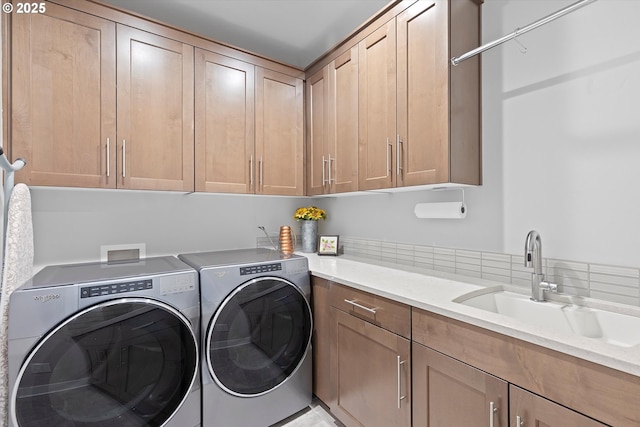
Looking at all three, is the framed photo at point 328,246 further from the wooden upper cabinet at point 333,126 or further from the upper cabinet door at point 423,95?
the upper cabinet door at point 423,95

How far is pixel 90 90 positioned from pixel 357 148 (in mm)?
1536

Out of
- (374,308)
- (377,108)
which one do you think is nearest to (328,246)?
(374,308)

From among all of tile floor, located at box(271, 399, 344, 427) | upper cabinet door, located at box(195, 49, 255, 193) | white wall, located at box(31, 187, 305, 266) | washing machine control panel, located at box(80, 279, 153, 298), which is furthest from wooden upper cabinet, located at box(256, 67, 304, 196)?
tile floor, located at box(271, 399, 344, 427)

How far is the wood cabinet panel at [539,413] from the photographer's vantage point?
846mm

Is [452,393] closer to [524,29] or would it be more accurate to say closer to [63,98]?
[524,29]

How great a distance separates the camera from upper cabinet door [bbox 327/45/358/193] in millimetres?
1999

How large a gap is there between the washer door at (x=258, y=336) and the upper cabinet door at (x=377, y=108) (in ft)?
2.81

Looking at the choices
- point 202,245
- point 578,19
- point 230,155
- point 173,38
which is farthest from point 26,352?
point 578,19

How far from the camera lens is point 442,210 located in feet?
5.64

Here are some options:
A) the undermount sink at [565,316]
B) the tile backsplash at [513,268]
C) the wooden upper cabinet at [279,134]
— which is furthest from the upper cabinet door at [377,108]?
the undermount sink at [565,316]

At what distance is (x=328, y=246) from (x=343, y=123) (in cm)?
97

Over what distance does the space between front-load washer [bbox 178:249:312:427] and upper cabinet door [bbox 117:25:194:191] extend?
0.58 m

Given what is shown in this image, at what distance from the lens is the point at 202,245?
2322 mm

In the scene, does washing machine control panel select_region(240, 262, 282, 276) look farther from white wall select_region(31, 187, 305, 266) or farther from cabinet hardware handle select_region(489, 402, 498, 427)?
cabinet hardware handle select_region(489, 402, 498, 427)
